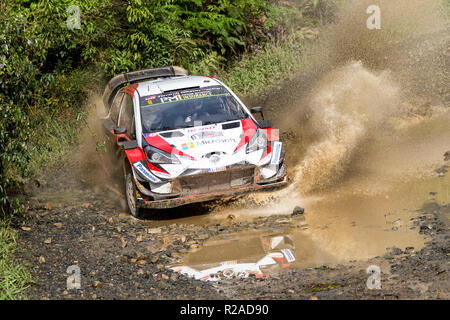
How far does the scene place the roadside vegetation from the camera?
7816 mm

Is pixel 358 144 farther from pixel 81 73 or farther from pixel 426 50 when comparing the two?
pixel 81 73

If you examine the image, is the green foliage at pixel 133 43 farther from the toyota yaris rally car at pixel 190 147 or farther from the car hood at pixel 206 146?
the car hood at pixel 206 146

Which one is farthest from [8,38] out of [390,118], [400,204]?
[390,118]

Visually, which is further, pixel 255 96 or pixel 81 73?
pixel 255 96

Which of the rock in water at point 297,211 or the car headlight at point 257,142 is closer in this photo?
the rock in water at point 297,211

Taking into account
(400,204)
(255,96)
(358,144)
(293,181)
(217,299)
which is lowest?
(217,299)

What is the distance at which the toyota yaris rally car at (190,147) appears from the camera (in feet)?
28.0

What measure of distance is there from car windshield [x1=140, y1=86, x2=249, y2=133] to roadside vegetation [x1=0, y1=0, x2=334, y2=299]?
5.04 feet

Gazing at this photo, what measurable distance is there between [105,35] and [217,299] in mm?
8683

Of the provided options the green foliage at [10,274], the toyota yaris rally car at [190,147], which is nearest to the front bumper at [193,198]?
the toyota yaris rally car at [190,147]

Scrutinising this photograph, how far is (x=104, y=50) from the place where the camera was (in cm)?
1373

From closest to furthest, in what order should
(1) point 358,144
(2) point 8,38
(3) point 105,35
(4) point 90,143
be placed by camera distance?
1. (2) point 8,38
2. (1) point 358,144
3. (4) point 90,143
4. (3) point 105,35

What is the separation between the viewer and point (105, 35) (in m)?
13.4

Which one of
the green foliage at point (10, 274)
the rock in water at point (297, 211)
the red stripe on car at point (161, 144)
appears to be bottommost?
the green foliage at point (10, 274)
